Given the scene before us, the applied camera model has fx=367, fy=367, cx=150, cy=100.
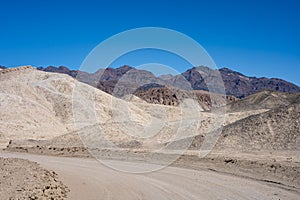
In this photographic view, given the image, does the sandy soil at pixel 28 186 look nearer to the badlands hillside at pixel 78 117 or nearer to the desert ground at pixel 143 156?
the desert ground at pixel 143 156

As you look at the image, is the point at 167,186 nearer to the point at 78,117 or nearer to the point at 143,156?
the point at 143,156

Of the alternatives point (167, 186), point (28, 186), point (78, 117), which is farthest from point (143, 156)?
point (78, 117)

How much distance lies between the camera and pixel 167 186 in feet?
49.4

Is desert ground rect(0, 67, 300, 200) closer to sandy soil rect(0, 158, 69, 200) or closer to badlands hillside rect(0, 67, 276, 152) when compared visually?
sandy soil rect(0, 158, 69, 200)

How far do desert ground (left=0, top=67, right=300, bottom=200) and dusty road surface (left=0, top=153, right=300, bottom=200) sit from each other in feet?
0.12

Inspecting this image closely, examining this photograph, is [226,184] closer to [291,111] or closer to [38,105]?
[291,111]

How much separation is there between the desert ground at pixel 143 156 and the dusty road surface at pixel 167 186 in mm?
36

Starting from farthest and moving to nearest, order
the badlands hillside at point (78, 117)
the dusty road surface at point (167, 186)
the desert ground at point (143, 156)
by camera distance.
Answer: the badlands hillside at point (78, 117) → the desert ground at point (143, 156) → the dusty road surface at point (167, 186)

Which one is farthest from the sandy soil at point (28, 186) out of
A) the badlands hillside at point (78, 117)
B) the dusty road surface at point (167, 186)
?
the badlands hillside at point (78, 117)

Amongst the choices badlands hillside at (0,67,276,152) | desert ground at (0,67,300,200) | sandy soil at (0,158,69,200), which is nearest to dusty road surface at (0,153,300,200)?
desert ground at (0,67,300,200)

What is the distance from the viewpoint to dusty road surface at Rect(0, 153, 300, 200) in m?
13.2

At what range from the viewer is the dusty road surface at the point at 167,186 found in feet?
43.3

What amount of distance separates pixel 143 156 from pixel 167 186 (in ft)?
38.8

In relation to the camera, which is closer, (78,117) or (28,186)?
(28,186)
